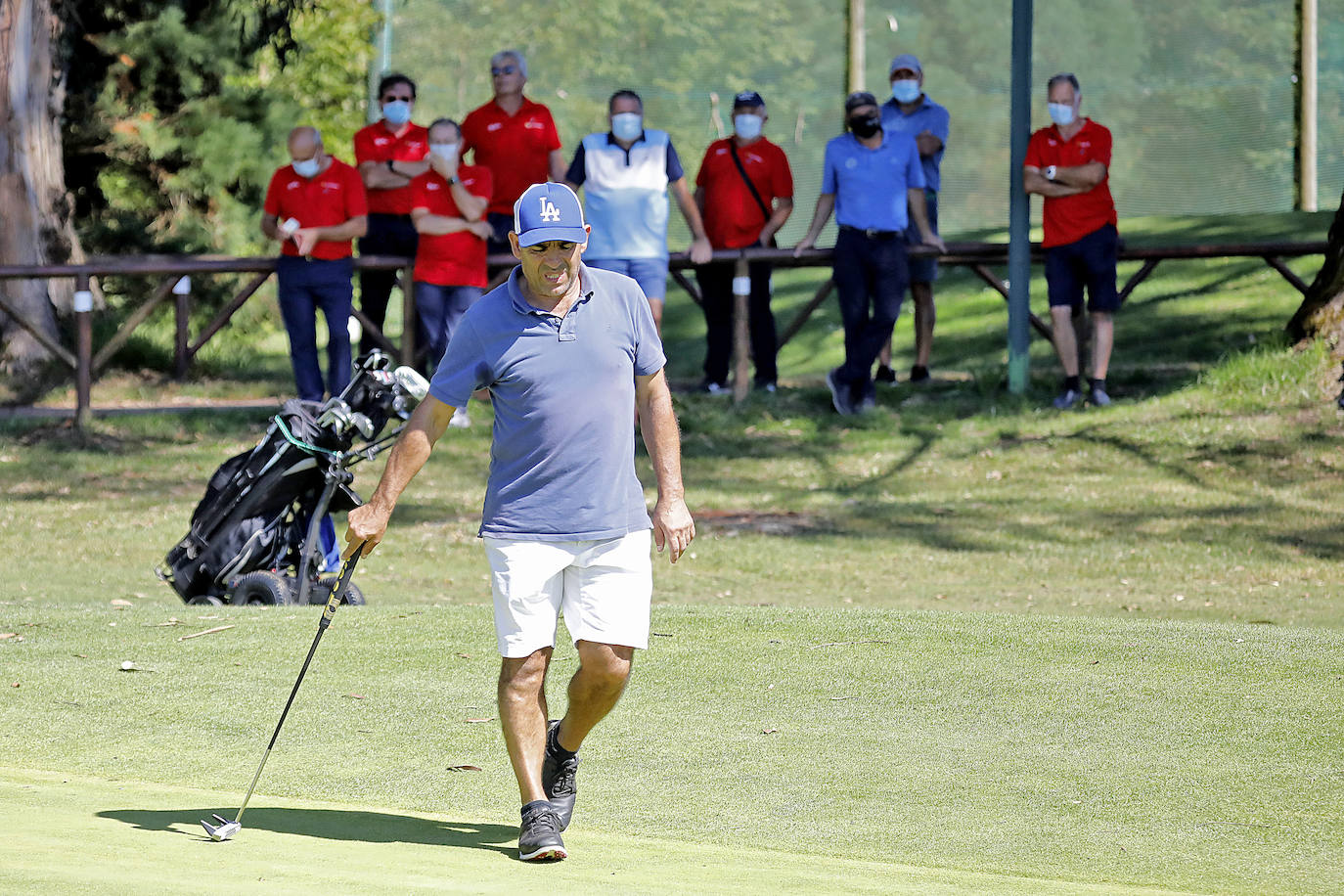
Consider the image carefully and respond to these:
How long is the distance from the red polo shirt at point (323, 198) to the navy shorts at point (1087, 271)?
17.7 ft

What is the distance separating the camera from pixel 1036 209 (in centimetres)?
2533

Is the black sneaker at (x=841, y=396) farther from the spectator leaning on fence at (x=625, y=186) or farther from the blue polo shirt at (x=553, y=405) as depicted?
the blue polo shirt at (x=553, y=405)

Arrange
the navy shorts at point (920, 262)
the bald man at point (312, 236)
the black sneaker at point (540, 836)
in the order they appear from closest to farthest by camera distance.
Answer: the black sneaker at point (540, 836) < the bald man at point (312, 236) < the navy shorts at point (920, 262)

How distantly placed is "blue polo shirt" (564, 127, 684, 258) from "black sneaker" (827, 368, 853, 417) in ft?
6.72

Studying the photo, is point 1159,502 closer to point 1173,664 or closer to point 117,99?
point 1173,664

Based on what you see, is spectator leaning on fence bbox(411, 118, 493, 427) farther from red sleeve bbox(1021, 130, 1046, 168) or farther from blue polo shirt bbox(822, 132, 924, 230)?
red sleeve bbox(1021, 130, 1046, 168)

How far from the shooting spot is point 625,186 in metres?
14.4

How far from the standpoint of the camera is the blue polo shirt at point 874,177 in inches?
584

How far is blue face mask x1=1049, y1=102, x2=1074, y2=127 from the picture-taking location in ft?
48.3

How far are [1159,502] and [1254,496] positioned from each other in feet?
2.24

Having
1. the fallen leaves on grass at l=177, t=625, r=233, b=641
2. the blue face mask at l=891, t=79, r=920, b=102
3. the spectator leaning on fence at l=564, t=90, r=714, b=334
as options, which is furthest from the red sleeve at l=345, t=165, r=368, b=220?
the fallen leaves on grass at l=177, t=625, r=233, b=641

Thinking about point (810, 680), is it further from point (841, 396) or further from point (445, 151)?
point (841, 396)

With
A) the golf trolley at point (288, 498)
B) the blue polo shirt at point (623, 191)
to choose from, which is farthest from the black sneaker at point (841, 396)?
the golf trolley at point (288, 498)

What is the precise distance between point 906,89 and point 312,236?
16.4 ft
